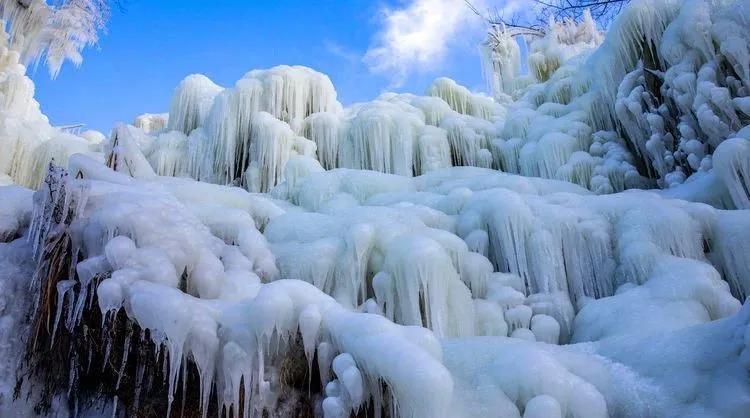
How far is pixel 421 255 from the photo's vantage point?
429 centimetres

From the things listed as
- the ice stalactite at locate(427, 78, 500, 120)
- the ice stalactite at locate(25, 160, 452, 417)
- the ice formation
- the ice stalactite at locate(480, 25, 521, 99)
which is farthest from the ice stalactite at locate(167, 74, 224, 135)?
the ice stalactite at locate(480, 25, 521, 99)

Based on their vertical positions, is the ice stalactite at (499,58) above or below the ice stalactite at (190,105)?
above

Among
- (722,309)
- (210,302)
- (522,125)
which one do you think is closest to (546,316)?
(722,309)

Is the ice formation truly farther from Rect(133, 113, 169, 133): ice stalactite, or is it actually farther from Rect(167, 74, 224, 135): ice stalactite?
Rect(133, 113, 169, 133): ice stalactite

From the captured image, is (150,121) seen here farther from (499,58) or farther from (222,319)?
(222,319)

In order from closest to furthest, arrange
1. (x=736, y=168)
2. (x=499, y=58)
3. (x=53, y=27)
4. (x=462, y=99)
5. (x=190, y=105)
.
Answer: (x=736, y=168) → (x=190, y=105) → (x=462, y=99) → (x=53, y=27) → (x=499, y=58)

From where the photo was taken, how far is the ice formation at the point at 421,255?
303 centimetres

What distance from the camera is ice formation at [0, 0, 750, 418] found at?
9.93 feet

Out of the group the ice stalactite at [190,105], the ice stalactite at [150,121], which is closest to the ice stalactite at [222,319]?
the ice stalactite at [190,105]

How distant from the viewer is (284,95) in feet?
30.0

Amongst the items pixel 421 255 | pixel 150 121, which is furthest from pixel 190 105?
pixel 421 255

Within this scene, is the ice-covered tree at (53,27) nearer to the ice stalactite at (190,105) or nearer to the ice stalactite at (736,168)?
the ice stalactite at (190,105)

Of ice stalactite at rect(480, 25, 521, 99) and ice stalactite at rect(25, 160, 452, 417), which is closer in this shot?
ice stalactite at rect(25, 160, 452, 417)

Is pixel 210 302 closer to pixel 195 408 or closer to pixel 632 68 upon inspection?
pixel 195 408
